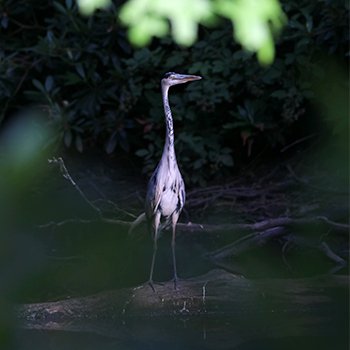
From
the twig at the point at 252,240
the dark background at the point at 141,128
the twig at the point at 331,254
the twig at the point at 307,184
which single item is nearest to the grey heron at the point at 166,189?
the twig at the point at 252,240

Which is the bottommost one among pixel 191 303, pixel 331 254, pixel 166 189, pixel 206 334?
pixel 331 254

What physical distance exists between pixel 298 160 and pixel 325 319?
3.08m

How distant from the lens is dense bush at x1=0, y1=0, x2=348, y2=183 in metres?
7.33

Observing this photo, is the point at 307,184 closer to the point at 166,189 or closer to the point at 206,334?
the point at 166,189

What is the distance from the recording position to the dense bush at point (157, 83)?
7328mm

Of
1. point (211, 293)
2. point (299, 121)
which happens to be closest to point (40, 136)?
point (299, 121)

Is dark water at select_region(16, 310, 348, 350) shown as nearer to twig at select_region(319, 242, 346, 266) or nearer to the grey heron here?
the grey heron

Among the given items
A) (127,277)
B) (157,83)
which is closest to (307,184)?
(157,83)

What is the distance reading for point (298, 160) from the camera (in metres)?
7.68

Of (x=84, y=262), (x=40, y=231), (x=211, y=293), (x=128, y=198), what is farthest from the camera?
(x=128, y=198)

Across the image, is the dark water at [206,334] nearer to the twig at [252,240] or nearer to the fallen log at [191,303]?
the fallen log at [191,303]

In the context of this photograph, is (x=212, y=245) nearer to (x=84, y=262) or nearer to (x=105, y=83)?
(x=84, y=262)

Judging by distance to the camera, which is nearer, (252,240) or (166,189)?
(166,189)

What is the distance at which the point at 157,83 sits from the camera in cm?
802
